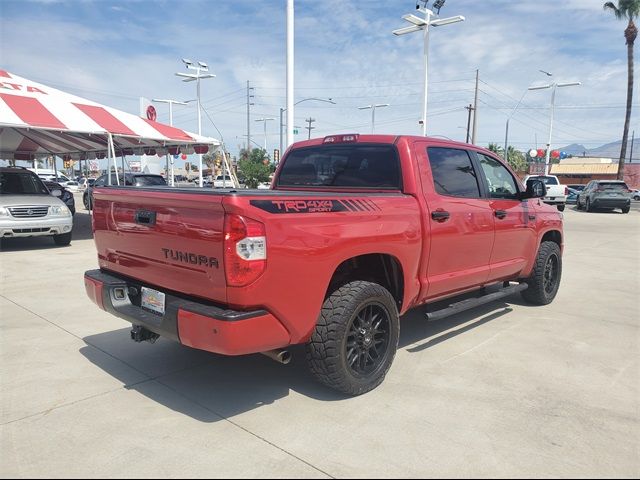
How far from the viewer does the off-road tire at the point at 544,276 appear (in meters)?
5.98

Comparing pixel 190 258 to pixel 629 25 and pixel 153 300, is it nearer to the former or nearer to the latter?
pixel 153 300

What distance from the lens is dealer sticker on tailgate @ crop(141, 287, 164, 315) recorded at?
3299mm

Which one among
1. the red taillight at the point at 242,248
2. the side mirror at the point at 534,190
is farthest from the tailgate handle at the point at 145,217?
the side mirror at the point at 534,190

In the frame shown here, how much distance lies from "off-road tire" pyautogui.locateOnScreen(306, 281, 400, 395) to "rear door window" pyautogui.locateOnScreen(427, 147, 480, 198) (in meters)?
1.26

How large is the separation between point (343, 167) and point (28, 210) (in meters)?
7.79

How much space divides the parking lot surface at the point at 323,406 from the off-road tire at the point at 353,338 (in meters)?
0.19

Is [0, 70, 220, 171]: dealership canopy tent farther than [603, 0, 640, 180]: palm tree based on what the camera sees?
No

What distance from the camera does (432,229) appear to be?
4047mm

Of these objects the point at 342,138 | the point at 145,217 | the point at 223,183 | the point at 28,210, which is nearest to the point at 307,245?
the point at 145,217

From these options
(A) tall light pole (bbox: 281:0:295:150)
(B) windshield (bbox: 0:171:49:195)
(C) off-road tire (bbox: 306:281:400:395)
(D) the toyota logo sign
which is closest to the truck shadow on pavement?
(C) off-road tire (bbox: 306:281:400:395)

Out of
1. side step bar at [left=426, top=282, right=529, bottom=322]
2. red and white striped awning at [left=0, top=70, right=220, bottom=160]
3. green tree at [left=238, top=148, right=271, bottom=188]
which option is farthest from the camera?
green tree at [left=238, top=148, right=271, bottom=188]

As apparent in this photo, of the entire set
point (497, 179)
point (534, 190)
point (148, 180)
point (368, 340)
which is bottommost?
point (368, 340)

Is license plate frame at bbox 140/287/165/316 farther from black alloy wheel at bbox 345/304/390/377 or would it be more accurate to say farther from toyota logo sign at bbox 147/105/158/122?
toyota logo sign at bbox 147/105/158/122

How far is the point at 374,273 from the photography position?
3938 mm
